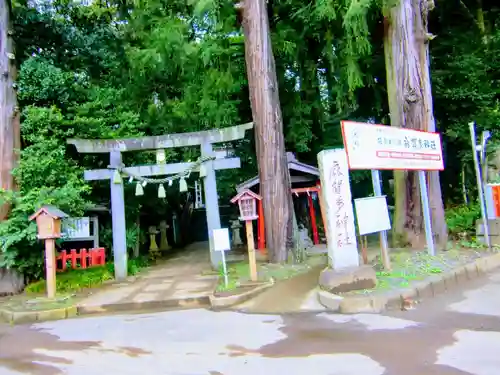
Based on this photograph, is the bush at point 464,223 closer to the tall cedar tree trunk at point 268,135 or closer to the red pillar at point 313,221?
the red pillar at point 313,221

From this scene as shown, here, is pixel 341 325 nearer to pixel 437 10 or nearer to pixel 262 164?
pixel 262 164

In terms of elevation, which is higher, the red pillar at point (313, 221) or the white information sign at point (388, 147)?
the white information sign at point (388, 147)

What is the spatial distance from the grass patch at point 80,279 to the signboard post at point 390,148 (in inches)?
252

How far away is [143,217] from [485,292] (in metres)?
12.1

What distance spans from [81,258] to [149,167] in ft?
9.73

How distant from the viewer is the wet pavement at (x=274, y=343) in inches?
148

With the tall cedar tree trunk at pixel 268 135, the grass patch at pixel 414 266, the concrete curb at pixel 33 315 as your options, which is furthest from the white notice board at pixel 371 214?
the concrete curb at pixel 33 315

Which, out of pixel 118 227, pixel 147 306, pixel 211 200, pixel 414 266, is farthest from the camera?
pixel 211 200

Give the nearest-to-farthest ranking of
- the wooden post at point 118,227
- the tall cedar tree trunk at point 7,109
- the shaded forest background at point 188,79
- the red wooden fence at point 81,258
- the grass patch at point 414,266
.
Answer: the grass patch at point 414,266 < the tall cedar tree trunk at point 7,109 < the shaded forest background at point 188,79 < the wooden post at point 118,227 < the red wooden fence at point 81,258

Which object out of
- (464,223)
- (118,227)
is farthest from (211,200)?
(464,223)

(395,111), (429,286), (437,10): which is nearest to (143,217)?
(395,111)

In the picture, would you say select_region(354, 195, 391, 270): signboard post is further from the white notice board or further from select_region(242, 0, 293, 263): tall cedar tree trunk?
select_region(242, 0, 293, 263): tall cedar tree trunk

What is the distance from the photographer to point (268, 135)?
32.2 feet

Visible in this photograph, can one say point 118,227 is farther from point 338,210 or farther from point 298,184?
point 298,184
